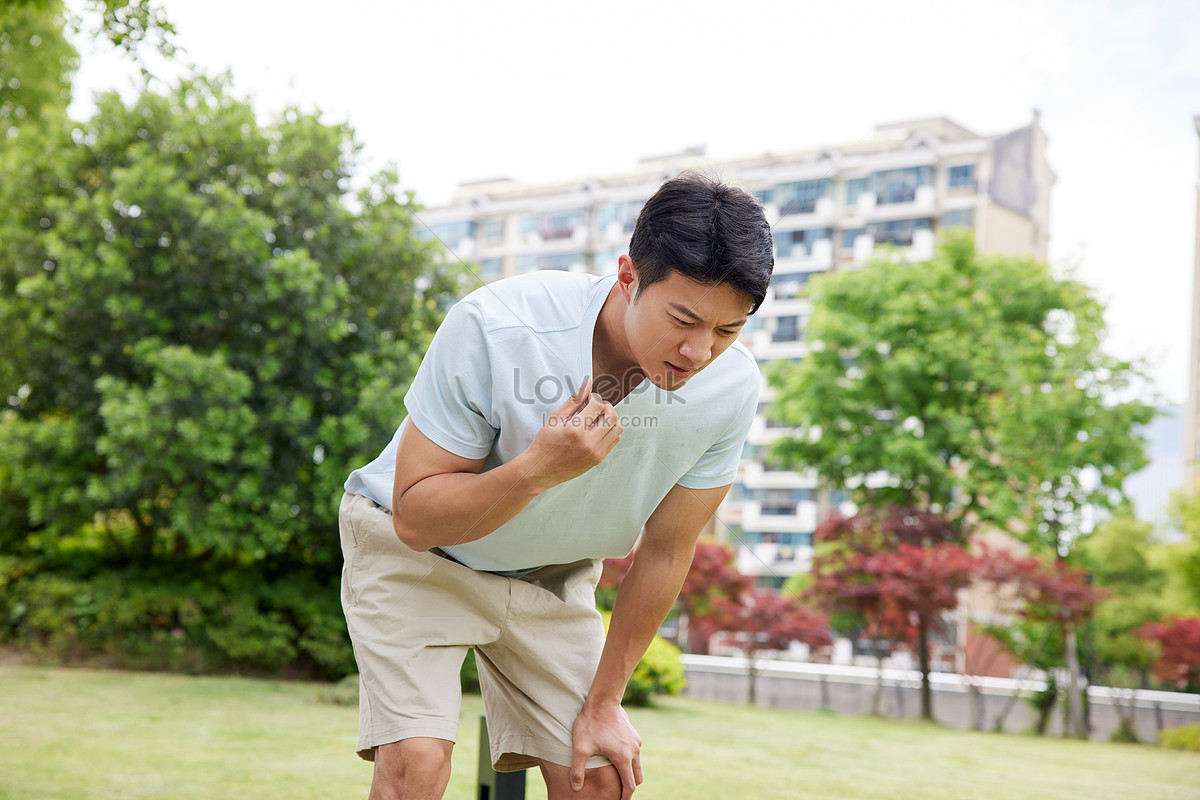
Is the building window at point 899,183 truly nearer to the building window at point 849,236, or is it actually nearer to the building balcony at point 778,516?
the building window at point 849,236

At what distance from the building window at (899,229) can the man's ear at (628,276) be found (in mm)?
32841

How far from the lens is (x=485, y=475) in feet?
5.22

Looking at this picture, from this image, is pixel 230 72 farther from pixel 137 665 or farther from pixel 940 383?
pixel 940 383

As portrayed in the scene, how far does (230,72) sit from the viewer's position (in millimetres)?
9078

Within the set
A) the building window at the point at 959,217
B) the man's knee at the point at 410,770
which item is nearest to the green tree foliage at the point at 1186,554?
the man's knee at the point at 410,770

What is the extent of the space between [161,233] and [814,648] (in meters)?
8.23

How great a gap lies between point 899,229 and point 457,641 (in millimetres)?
33752

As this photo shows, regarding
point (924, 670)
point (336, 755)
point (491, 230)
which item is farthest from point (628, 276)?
point (491, 230)

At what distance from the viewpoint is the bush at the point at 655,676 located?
8.45 metres

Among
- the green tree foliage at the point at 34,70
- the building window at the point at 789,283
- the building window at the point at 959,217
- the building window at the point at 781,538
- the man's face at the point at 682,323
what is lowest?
the building window at the point at 781,538

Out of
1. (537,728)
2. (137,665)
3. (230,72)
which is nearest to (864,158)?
(230,72)

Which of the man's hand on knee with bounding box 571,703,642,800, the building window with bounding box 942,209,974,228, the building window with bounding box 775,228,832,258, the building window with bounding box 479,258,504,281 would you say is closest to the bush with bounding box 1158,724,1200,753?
the man's hand on knee with bounding box 571,703,642,800

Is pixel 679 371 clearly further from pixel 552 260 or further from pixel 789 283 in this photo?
pixel 552 260

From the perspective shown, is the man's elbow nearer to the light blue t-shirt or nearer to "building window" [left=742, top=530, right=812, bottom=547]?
the light blue t-shirt
